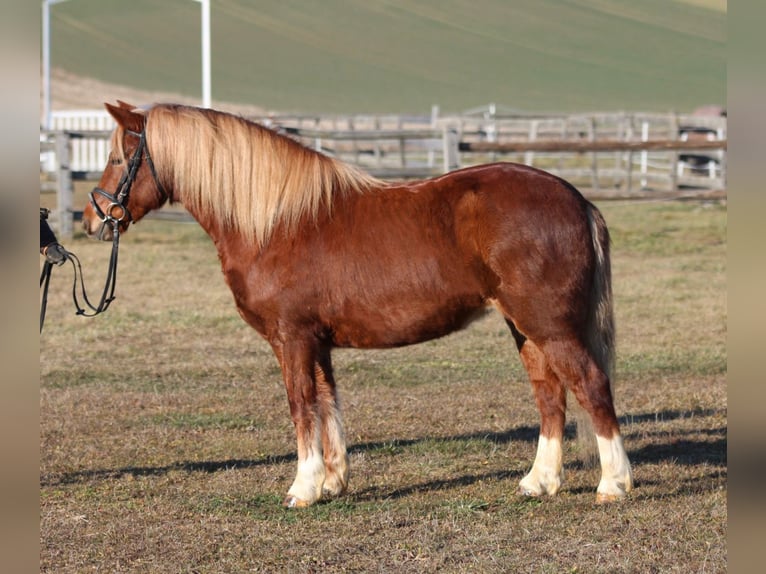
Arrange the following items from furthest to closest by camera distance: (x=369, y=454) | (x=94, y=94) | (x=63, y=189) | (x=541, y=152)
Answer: (x=94, y=94) < (x=541, y=152) < (x=63, y=189) < (x=369, y=454)

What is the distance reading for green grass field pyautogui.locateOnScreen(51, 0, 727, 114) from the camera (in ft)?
235

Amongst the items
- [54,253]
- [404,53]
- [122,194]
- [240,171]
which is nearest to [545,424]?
[240,171]

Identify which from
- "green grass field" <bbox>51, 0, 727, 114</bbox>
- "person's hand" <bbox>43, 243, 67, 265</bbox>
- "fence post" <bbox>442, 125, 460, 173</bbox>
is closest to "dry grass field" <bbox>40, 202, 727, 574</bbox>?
"person's hand" <bbox>43, 243, 67, 265</bbox>

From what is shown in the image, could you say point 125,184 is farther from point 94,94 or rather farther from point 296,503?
point 94,94

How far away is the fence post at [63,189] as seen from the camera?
1517 cm

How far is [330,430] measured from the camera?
485cm

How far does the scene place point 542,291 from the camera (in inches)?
181

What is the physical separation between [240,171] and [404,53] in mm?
83860

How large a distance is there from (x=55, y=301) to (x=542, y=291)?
8025 mm

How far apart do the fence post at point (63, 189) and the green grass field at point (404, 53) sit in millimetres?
54562

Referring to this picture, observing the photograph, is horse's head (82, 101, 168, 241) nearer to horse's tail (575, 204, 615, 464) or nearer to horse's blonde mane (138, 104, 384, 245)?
horse's blonde mane (138, 104, 384, 245)

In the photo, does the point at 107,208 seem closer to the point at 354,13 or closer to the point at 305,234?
the point at 305,234

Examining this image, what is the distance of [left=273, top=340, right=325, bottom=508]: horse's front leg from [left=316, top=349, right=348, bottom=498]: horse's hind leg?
0.18 feet
